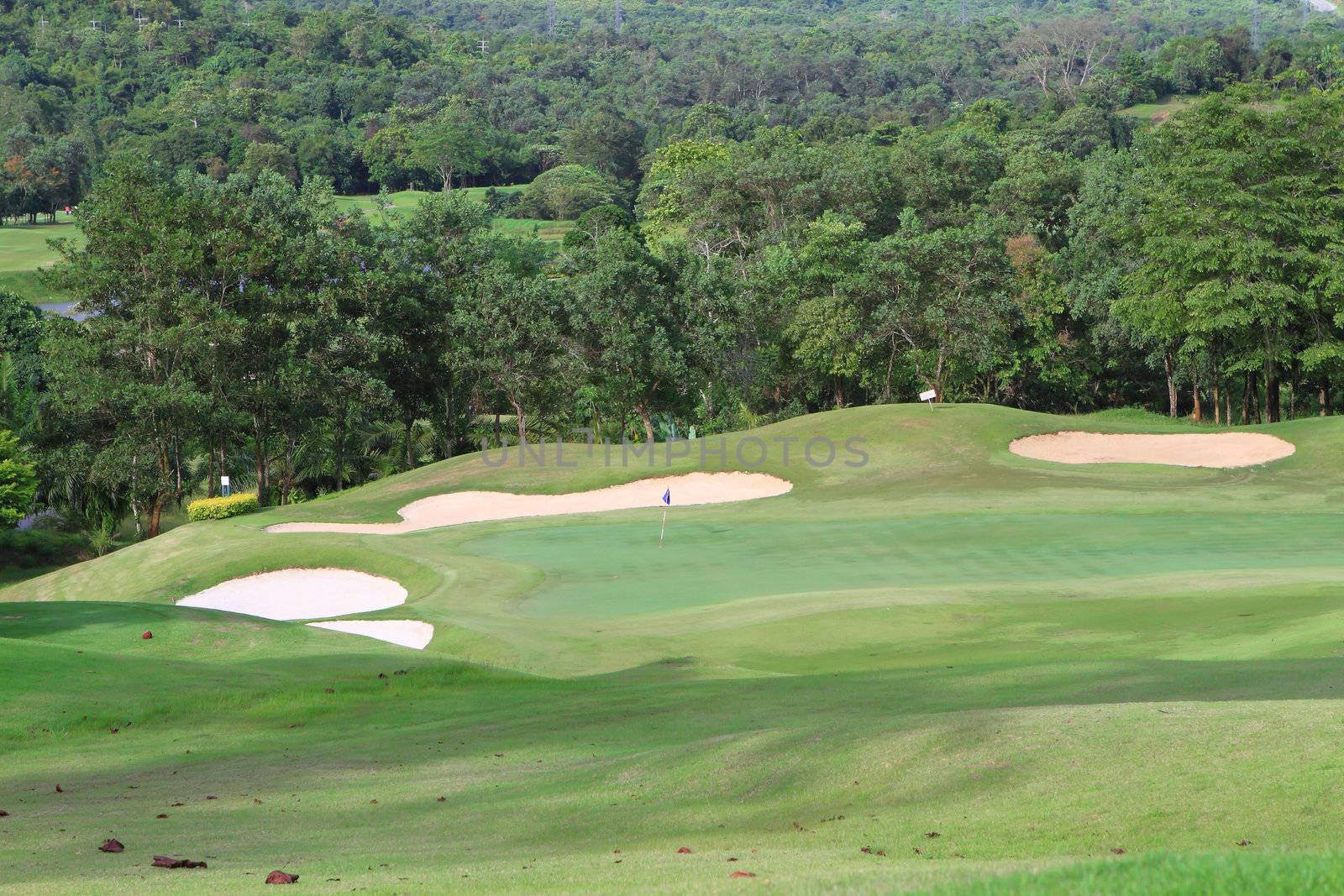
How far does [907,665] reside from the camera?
17.2m

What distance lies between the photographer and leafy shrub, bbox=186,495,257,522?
127 feet

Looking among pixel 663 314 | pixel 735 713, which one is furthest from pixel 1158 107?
pixel 735 713

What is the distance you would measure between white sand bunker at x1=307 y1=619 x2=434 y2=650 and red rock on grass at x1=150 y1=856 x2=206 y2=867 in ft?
42.9

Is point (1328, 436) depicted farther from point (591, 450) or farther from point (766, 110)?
point (766, 110)

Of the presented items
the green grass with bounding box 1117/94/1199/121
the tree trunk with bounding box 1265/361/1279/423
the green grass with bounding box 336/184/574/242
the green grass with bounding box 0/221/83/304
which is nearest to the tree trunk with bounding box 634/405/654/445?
the tree trunk with bounding box 1265/361/1279/423

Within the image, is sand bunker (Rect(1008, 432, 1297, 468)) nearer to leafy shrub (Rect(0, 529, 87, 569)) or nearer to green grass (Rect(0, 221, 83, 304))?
leafy shrub (Rect(0, 529, 87, 569))

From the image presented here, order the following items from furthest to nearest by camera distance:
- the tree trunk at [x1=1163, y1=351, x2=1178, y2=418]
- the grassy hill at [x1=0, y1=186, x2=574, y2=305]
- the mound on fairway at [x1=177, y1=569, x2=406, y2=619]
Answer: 1. the grassy hill at [x1=0, y1=186, x2=574, y2=305]
2. the tree trunk at [x1=1163, y1=351, x2=1178, y2=418]
3. the mound on fairway at [x1=177, y1=569, x2=406, y2=619]

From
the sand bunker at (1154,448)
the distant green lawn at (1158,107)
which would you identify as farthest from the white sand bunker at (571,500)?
the distant green lawn at (1158,107)

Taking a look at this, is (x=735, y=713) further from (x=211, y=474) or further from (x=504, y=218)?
(x=504, y=218)

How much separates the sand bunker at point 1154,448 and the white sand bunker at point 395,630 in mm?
20396

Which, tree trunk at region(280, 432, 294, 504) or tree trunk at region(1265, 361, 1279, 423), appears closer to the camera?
tree trunk at region(280, 432, 294, 504)

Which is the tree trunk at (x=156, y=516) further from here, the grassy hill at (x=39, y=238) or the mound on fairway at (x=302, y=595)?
the grassy hill at (x=39, y=238)

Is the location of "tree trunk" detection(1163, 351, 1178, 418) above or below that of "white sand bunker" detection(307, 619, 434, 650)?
above

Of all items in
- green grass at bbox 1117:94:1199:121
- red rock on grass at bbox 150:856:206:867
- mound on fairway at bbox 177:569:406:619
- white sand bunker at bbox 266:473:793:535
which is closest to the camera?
red rock on grass at bbox 150:856:206:867
